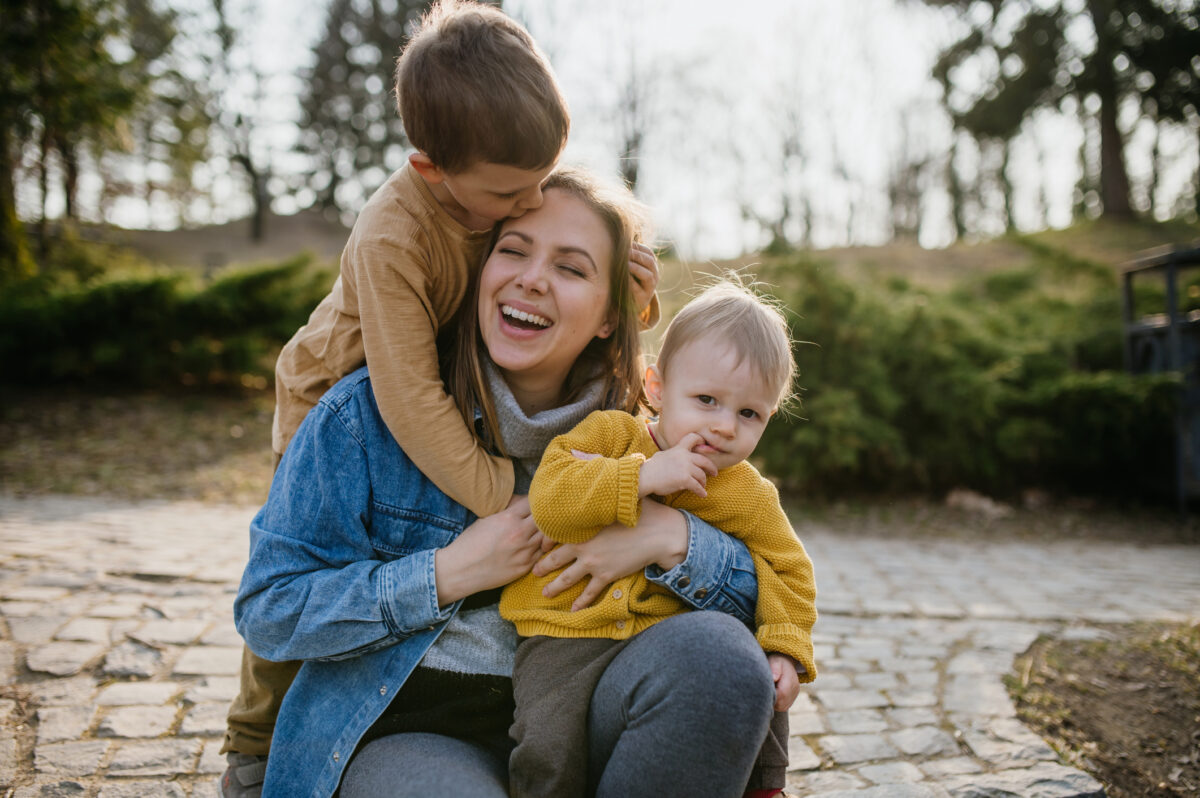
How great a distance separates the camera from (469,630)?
1.67m

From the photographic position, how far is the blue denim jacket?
1.54 m

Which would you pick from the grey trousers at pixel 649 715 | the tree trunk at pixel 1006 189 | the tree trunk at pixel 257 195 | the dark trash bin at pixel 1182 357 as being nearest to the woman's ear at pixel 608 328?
the grey trousers at pixel 649 715

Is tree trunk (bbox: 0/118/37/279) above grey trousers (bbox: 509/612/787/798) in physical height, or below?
above

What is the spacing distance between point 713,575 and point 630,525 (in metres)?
0.22

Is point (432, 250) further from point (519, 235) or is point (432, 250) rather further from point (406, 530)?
point (406, 530)

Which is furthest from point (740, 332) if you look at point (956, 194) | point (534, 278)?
point (956, 194)

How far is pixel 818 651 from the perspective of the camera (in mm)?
3523

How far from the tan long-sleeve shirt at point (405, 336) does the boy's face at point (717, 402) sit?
44 cm

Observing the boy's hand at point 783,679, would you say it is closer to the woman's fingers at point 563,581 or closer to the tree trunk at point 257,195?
the woman's fingers at point 563,581

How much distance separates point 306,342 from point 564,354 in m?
0.72

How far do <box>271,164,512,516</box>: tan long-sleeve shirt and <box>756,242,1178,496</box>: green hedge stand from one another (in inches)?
187

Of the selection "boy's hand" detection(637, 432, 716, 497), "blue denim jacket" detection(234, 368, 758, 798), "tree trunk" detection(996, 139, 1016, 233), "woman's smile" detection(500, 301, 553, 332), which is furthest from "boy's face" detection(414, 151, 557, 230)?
"tree trunk" detection(996, 139, 1016, 233)

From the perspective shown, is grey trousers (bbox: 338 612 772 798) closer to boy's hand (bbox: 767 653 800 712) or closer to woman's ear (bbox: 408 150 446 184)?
boy's hand (bbox: 767 653 800 712)

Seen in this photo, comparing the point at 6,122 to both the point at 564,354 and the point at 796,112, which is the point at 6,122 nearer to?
the point at 564,354
